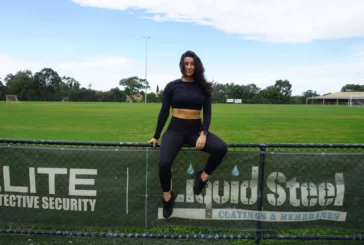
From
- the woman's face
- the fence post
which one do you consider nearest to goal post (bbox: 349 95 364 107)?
the fence post

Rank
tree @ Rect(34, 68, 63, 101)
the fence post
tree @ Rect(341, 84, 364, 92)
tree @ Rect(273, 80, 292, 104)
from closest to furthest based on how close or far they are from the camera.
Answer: the fence post, tree @ Rect(34, 68, 63, 101), tree @ Rect(273, 80, 292, 104), tree @ Rect(341, 84, 364, 92)

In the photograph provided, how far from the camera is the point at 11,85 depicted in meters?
90.7

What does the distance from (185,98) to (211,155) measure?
665 mm

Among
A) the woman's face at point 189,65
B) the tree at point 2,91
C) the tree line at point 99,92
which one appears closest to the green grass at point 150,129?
the woman's face at point 189,65

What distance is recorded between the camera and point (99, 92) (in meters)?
94.2

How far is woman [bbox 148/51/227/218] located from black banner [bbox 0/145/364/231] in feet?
0.39

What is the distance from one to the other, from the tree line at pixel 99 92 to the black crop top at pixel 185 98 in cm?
8046

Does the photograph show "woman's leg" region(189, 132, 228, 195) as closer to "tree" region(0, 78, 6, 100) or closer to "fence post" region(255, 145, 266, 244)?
"fence post" region(255, 145, 266, 244)

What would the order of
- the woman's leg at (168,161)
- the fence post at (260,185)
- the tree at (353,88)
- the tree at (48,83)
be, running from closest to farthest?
the woman's leg at (168,161)
the fence post at (260,185)
the tree at (48,83)
the tree at (353,88)

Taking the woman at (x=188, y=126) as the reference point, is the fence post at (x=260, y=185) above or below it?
below

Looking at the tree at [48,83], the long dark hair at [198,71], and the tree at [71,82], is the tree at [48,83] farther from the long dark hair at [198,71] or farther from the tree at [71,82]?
the long dark hair at [198,71]

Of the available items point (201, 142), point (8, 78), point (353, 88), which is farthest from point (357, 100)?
point (8, 78)

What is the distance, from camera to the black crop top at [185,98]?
10.9ft

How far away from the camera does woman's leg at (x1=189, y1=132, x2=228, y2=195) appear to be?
3.17 meters
